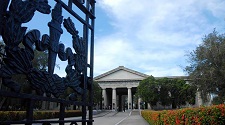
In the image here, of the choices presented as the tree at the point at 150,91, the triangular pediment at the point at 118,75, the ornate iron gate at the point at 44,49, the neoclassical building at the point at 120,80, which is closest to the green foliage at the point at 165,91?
the tree at the point at 150,91

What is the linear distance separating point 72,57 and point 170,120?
7975mm

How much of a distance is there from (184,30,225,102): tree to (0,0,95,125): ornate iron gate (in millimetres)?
21765

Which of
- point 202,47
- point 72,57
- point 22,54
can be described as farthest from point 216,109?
point 202,47

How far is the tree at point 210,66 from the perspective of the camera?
22703 mm

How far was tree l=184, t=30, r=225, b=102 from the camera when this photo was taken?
894 inches

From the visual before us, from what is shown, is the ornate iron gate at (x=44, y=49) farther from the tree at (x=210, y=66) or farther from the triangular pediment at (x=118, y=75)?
the triangular pediment at (x=118, y=75)

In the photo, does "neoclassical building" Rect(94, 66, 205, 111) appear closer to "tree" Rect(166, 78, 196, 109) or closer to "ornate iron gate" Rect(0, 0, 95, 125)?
"tree" Rect(166, 78, 196, 109)

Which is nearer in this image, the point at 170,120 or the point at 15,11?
the point at 15,11

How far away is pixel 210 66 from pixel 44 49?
2396cm

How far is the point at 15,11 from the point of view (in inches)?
82.4

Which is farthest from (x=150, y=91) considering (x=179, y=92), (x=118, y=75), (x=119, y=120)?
(x=118, y=75)

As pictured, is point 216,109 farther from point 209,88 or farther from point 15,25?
point 209,88

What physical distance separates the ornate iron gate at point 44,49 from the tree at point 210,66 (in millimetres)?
21765

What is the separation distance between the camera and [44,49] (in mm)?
2494
